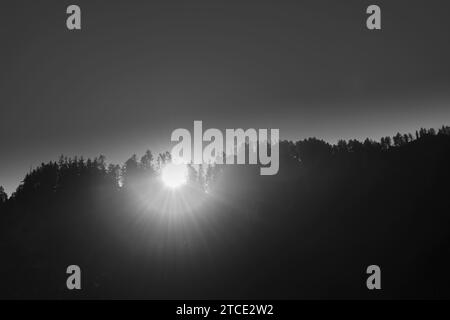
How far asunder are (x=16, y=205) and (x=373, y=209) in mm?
116424

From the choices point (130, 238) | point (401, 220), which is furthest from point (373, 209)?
point (130, 238)

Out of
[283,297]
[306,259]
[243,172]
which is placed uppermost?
[243,172]

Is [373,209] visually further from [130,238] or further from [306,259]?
[130,238]

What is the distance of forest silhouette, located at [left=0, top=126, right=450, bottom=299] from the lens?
87.4m

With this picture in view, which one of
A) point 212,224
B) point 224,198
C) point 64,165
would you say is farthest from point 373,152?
point 64,165

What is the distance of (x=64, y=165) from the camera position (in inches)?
5221

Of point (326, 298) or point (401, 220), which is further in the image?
point (401, 220)

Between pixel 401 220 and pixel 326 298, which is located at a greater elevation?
pixel 401 220

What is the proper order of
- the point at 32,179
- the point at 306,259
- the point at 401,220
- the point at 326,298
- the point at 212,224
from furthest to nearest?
the point at 32,179, the point at 212,224, the point at 401,220, the point at 306,259, the point at 326,298

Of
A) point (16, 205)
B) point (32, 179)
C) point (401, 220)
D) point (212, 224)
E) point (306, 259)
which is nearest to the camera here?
point (306, 259)

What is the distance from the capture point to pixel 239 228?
105938 mm

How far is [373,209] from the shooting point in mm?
106750

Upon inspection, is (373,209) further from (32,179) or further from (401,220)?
(32,179)

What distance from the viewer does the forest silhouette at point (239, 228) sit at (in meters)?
87.4
